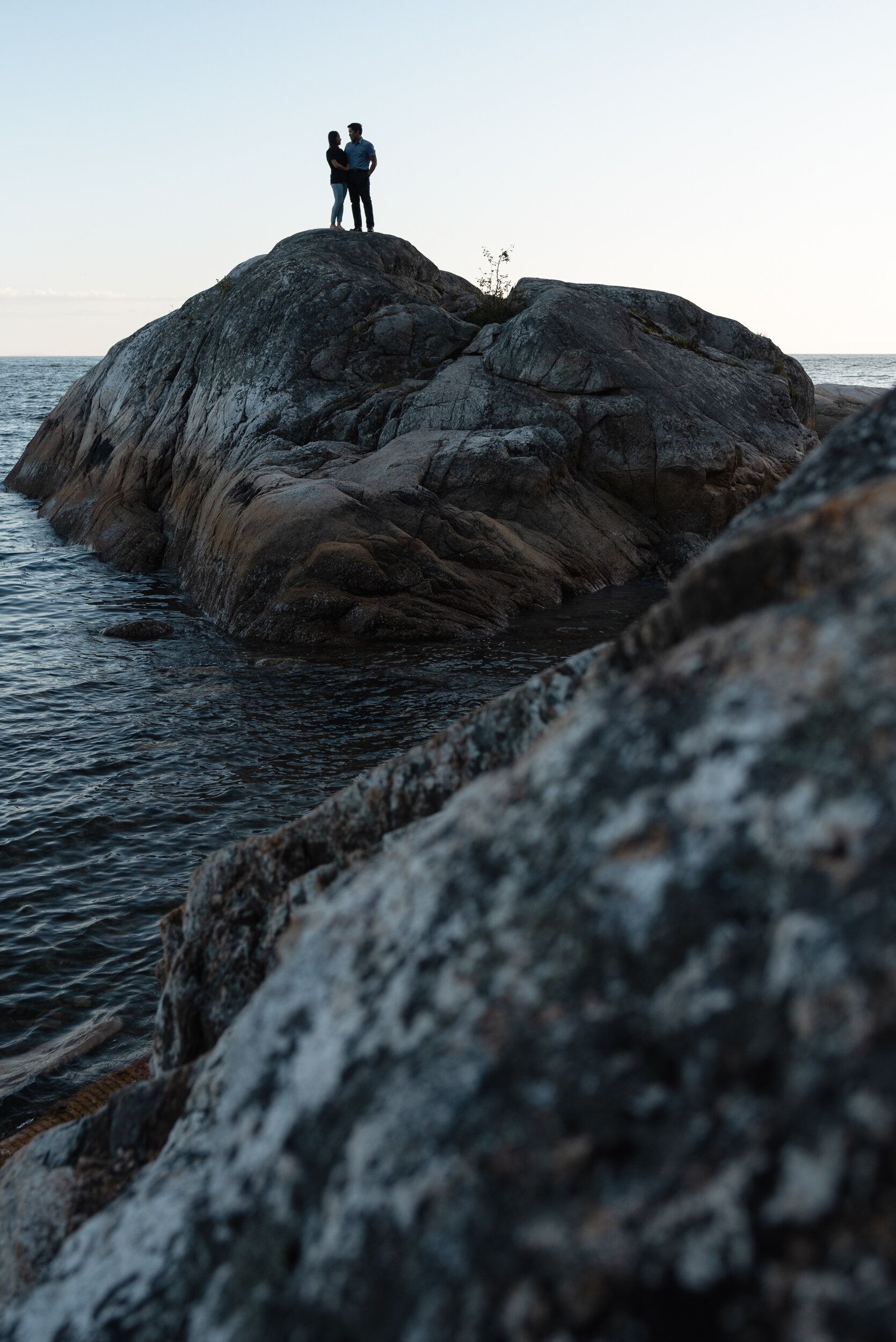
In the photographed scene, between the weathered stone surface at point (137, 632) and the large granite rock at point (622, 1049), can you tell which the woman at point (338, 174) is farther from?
the large granite rock at point (622, 1049)

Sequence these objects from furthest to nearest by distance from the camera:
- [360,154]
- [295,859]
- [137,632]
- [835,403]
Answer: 1. [835,403]
2. [360,154]
3. [137,632]
4. [295,859]

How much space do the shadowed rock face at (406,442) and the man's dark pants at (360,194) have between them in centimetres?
77

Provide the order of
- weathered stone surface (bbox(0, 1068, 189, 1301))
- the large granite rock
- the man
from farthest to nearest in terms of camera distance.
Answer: the man, weathered stone surface (bbox(0, 1068, 189, 1301)), the large granite rock

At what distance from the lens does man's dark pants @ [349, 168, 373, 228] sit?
859 inches

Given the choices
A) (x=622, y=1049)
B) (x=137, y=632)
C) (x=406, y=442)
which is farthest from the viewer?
(x=406, y=442)

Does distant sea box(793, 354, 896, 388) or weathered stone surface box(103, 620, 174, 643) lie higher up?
distant sea box(793, 354, 896, 388)

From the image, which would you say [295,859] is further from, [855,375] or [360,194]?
[855,375]

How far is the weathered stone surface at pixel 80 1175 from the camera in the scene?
2.70 m

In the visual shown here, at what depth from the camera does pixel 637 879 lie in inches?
63.7

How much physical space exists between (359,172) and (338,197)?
0.86m

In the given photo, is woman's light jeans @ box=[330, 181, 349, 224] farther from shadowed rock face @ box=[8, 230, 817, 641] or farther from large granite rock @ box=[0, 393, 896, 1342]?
large granite rock @ box=[0, 393, 896, 1342]

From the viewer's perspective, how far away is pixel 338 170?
21.7m

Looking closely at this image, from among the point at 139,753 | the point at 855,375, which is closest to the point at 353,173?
the point at 139,753

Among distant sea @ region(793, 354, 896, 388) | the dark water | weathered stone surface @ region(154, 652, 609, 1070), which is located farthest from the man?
distant sea @ region(793, 354, 896, 388)
